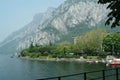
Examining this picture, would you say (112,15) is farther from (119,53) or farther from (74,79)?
(119,53)

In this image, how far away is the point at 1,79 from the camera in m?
106

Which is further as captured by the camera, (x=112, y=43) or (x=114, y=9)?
(x=112, y=43)

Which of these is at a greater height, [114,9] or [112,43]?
[114,9]

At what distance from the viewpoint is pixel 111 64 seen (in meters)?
145

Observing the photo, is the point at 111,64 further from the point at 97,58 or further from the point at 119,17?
the point at 119,17

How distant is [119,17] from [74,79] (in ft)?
209

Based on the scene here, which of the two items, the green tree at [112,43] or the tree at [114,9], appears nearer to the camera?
the tree at [114,9]

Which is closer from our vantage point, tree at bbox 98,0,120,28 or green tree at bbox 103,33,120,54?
tree at bbox 98,0,120,28

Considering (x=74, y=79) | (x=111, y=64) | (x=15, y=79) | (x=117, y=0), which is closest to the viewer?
(x=117, y=0)

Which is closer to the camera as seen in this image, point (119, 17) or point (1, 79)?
point (119, 17)

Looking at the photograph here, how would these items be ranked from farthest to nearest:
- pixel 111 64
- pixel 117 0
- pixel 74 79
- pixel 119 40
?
pixel 119 40
pixel 111 64
pixel 74 79
pixel 117 0

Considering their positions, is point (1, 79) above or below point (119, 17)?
below

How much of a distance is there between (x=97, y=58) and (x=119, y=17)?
558 feet

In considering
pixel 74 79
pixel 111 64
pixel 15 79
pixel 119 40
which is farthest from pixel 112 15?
pixel 119 40
